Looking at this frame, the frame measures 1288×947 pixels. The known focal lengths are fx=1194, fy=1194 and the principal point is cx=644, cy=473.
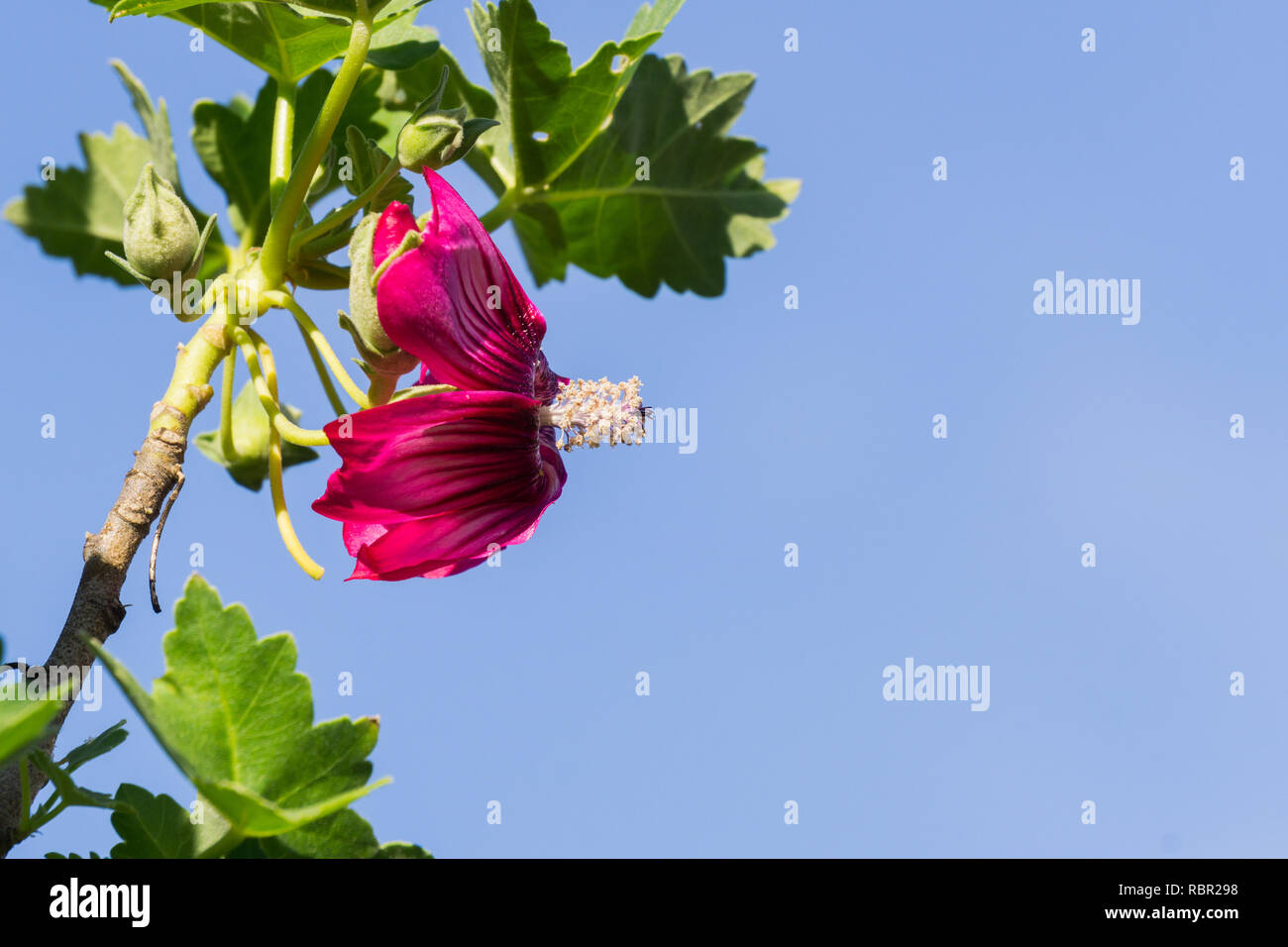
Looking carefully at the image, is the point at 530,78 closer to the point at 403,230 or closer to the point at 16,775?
the point at 403,230

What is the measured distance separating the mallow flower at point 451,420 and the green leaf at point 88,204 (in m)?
1.31

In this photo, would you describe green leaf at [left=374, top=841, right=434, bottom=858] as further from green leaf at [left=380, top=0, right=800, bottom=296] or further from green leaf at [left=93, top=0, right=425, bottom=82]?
green leaf at [left=380, top=0, right=800, bottom=296]

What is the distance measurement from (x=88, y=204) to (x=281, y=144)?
3.74ft

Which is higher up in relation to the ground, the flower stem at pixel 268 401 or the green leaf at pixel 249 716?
the flower stem at pixel 268 401

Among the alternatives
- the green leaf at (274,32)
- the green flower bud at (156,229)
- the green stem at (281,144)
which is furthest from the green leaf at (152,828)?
the green leaf at (274,32)

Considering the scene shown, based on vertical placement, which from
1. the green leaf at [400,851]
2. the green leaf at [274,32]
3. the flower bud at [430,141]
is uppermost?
the green leaf at [274,32]

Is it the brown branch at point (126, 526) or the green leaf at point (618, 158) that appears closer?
the brown branch at point (126, 526)

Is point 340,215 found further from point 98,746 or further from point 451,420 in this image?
point 98,746

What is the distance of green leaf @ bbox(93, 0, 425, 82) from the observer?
89.1 inches

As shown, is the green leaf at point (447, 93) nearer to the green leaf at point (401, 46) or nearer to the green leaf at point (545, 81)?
the green leaf at point (545, 81)

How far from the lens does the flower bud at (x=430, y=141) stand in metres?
1.99

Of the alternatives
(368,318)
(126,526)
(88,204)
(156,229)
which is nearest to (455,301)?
(368,318)

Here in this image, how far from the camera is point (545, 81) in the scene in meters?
2.56

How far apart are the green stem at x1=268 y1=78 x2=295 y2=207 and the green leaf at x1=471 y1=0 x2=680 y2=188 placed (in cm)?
42
